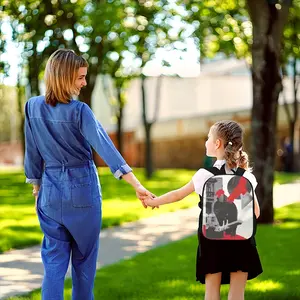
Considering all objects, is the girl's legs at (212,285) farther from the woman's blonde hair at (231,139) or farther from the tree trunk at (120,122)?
the tree trunk at (120,122)

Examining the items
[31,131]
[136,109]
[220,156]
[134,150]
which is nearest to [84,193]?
[31,131]

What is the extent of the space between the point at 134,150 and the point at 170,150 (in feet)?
12.6

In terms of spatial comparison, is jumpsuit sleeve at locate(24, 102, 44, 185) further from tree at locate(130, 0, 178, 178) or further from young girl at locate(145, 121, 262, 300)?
tree at locate(130, 0, 178, 178)

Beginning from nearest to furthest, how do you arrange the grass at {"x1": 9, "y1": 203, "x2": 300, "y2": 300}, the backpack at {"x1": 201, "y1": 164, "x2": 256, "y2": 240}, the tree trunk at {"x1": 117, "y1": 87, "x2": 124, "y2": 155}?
the backpack at {"x1": 201, "y1": 164, "x2": 256, "y2": 240} < the grass at {"x1": 9, "y1": 203, "x2": 300, "y2": 300} < the tree trunk at {"x1": 117, "y1": 87, "x2": 124, "y2": 155}

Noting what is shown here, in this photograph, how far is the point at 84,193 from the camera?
432 cm

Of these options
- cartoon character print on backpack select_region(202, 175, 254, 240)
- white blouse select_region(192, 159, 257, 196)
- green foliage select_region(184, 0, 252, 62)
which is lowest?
cartoon character print on backpack select_region(202, 175, 254, 240)

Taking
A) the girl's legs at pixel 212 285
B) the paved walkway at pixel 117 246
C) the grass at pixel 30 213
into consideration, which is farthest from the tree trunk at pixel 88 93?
the girl's legs at pixel 212 285

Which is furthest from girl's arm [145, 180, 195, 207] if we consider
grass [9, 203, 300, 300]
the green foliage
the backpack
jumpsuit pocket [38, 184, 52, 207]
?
the green foliage

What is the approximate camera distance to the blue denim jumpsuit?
4285mm

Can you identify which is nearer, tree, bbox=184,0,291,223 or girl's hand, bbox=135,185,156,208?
girl's hand, bbox=135,185,156,208

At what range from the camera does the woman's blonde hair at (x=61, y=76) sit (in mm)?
4254

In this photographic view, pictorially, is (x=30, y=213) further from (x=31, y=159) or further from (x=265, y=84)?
(x=31, y=159)

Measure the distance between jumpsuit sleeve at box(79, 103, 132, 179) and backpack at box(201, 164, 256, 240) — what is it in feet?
1.81

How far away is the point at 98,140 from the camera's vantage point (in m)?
4.25
